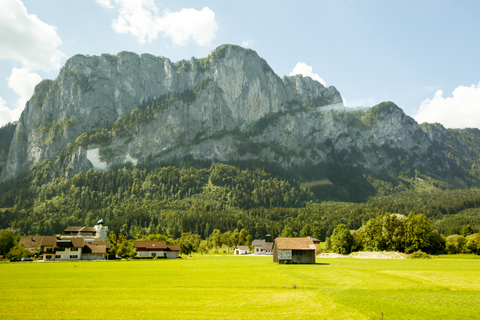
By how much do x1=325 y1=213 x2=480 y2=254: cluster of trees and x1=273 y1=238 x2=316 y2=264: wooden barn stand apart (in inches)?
1686

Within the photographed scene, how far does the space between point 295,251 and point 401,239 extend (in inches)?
1868

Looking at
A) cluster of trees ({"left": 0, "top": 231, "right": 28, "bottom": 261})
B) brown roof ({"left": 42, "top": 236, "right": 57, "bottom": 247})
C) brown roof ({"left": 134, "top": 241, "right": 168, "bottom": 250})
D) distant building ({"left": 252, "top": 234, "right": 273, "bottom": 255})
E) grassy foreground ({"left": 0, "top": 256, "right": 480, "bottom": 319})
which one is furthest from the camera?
distant building ({"left": 252, "top": 234, "right": 273, "bottom": 255})

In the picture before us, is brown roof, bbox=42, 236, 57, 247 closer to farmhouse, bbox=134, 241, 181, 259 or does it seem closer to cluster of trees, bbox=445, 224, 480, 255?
farmhouse, bbox=134, 241, 181, 259

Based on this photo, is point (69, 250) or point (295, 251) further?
point (69, 250)

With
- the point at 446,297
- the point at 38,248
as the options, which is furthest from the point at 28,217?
the point at 446,297

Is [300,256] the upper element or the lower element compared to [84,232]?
lower

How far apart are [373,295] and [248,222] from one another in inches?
6072

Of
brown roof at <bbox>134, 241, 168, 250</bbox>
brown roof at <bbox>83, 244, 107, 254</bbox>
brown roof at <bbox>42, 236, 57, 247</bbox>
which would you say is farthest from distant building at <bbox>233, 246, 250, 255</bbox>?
brown roof at <bbox>42, 236, 57, 247</bbox>

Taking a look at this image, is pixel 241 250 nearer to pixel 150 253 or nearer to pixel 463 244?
pixel 150 253

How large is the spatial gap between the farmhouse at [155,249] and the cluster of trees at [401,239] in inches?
2079

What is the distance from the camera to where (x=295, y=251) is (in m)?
67.6

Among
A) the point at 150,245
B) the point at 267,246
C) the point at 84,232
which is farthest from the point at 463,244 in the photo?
the point at 84,232

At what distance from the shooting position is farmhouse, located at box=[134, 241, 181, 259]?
101 metres

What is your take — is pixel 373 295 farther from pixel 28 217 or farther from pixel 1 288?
pixel 28 217
